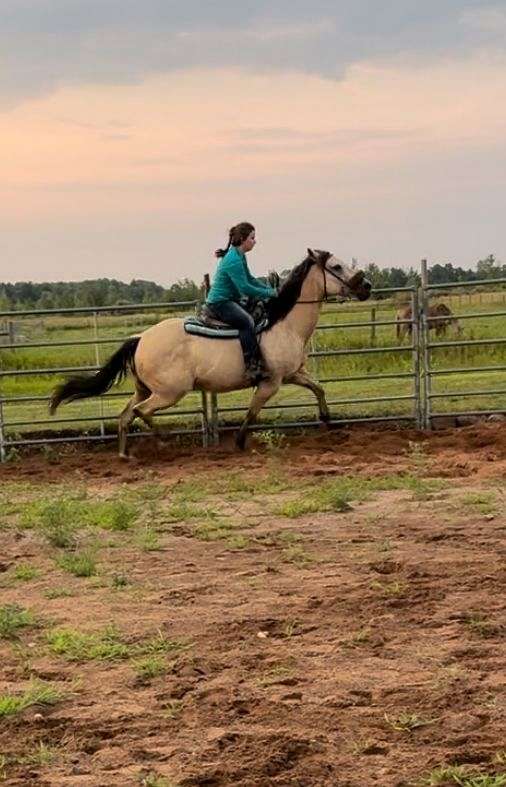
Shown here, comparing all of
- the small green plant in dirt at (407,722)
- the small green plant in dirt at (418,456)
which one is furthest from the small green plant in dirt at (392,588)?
the small green plant in dirt at (418,456)

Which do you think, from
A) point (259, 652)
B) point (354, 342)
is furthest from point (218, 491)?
point (354, 342)

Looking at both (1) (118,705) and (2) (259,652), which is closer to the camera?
(1) (118,705)

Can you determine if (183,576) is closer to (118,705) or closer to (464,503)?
(118,705)

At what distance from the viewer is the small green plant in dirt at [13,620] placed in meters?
4.88

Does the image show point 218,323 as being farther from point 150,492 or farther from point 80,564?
point 80,564

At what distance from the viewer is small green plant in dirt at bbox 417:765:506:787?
3086 millimetres

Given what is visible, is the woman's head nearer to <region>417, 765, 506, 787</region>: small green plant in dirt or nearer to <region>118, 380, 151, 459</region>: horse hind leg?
<region>118, 380, 151, 459</region>: horse hind leg

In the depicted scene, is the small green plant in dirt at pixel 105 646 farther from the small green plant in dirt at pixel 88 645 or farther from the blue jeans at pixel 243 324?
the blue jeans at pixel 243 324

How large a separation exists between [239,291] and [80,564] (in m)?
4.95

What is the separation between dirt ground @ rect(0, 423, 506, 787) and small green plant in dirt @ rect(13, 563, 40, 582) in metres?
0.05

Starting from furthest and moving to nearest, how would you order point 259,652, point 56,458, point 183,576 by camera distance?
point 56,458
point 183,576
point 259,652

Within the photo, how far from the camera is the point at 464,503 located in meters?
7.50

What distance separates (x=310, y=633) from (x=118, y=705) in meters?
1.09

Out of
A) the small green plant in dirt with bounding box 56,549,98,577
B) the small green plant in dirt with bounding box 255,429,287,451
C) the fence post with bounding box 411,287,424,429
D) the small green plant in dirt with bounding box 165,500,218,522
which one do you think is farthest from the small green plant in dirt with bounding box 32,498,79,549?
the fence post with bounding box 411,287,424,429
